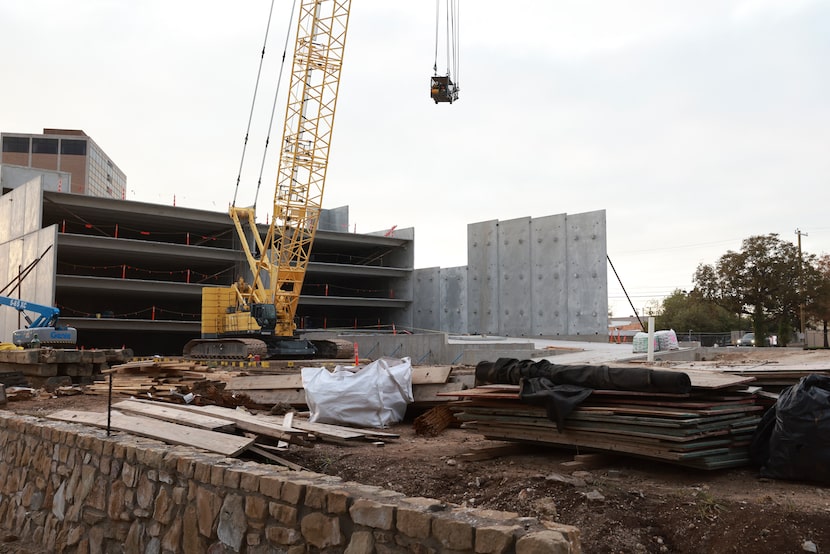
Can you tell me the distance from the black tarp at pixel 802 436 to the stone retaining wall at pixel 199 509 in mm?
3774

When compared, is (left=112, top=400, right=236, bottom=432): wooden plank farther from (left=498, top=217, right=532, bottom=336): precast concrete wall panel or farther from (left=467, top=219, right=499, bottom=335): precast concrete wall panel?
(left=467, top=219, right=499, bottom=335): precast concrete wall panel

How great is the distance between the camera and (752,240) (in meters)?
41.7

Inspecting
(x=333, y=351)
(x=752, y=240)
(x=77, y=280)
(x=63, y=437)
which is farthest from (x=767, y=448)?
(x=752, y=240)

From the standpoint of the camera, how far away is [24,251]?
36938mm

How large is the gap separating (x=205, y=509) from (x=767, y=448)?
17.7 ft

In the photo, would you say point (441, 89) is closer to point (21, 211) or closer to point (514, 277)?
point (514, 277)

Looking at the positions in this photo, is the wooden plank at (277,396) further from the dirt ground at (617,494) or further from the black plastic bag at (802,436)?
the black plastic bag at (802,436)

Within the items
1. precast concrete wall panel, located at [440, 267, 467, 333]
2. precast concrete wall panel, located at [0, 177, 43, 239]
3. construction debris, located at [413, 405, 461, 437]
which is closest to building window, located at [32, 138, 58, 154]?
precast concrete wall panel, located at [0, 177, 43, 239]

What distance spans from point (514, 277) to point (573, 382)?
34.8 meters

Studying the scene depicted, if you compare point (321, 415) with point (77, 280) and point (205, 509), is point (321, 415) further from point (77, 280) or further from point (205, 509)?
point (77, 280)

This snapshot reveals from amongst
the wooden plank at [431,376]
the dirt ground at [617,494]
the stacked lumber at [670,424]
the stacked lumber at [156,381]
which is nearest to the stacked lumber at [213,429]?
the dirt ground at [617,494]

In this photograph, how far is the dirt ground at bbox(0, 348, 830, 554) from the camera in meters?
5.22

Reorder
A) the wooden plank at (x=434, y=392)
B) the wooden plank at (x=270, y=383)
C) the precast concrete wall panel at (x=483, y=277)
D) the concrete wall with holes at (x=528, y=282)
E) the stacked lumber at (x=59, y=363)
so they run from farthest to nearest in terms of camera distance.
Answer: the precast concrete wall panel at (x=483, y=277), the concrete wall with holes at (x=528, y=282), the stacked lumber at (x=59, y=363), the wooden plank at (x=270, y=383), the wooden plank at (x=434, y=392)

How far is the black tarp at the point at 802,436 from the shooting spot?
6.27m
